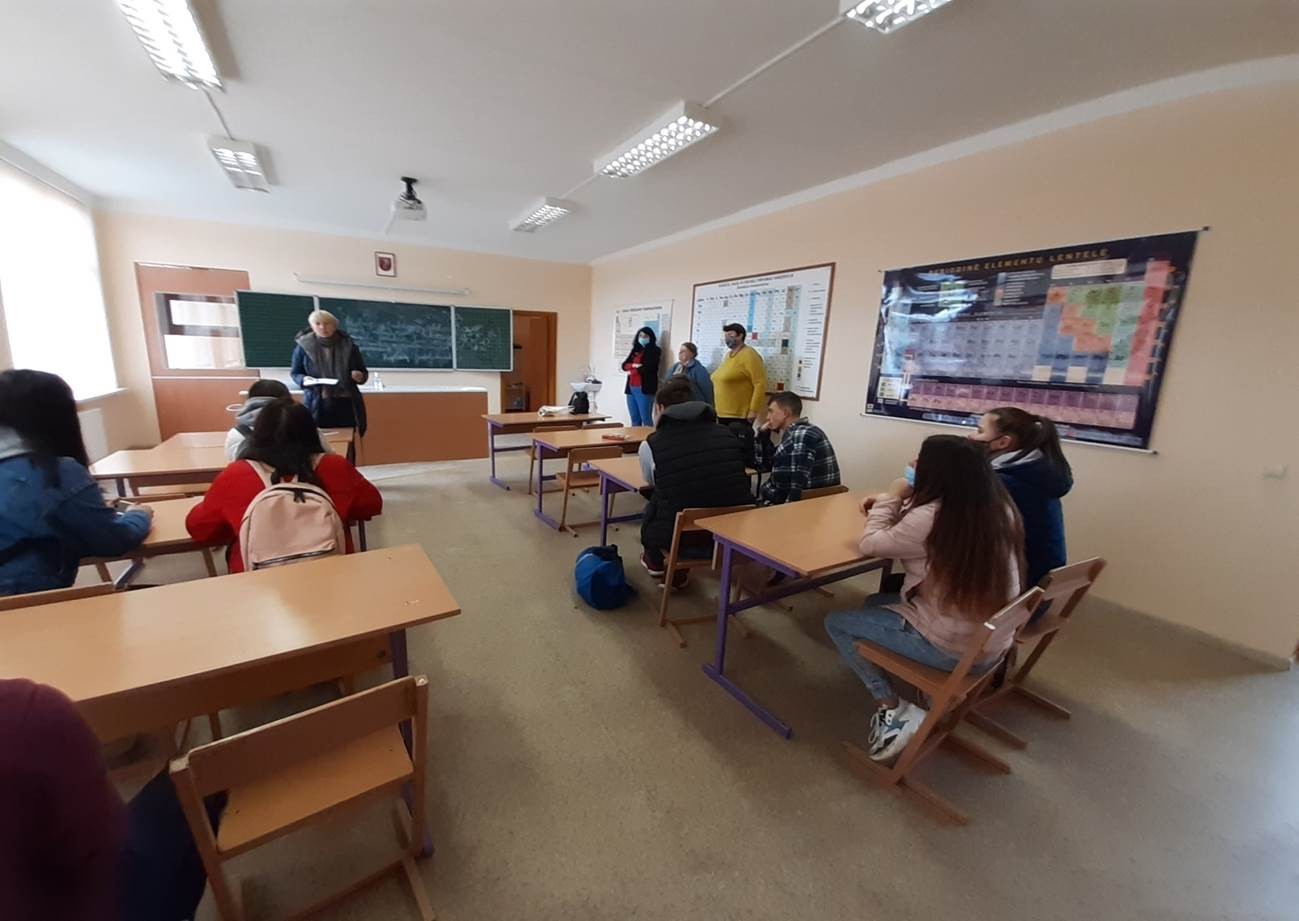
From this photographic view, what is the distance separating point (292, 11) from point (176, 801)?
2.86 m

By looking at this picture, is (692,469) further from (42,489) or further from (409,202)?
(409,202)

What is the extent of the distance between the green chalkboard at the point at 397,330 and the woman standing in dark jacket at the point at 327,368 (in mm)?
2270

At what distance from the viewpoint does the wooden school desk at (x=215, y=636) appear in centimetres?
104

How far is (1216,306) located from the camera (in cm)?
228

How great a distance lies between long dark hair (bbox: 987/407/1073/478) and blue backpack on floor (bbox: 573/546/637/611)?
1919 millimetres

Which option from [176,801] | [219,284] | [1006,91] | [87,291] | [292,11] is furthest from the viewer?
[219,284]

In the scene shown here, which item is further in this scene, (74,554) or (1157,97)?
(1157,97)

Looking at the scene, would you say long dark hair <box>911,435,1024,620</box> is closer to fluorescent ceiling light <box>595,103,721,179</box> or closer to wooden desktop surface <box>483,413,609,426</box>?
fluorescent ceiling light <box>595,103,721,179</box>

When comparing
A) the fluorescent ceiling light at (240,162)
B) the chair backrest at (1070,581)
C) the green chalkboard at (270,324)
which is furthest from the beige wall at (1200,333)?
the green chalkboard at (270,324)

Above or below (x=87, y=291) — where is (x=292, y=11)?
above

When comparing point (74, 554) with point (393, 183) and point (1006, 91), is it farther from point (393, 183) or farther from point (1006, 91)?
point (1006, 91)

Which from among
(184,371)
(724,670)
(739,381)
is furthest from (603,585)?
(184,371)

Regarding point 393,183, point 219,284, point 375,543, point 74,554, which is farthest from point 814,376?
point 219,284

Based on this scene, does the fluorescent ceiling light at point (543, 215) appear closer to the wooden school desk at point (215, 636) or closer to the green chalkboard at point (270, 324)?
the green chalkboard at point (270, 324)
